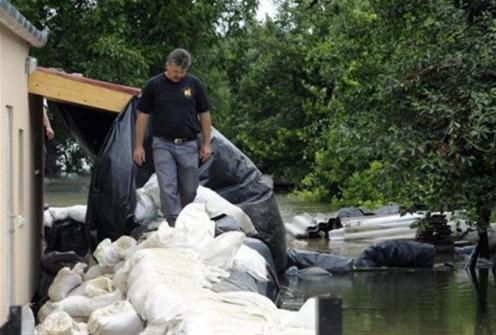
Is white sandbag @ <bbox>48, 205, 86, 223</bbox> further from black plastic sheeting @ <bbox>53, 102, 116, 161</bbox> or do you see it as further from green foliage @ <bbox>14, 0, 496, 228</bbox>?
green foliage @ <bbox>14, 0, 496, 228</bbox>

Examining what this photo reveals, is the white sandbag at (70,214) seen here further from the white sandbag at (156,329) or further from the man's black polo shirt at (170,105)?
the white sandbag at (156,329)

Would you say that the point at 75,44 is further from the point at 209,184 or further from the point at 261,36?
the point at 261,36

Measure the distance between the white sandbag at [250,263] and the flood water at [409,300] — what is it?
2.18 feet

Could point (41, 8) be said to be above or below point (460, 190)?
above

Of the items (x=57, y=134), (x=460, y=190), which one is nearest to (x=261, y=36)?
(x=57, y=134)

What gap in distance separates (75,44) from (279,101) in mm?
16461

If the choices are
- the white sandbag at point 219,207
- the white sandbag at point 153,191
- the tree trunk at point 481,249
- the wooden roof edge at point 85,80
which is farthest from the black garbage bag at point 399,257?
the wooden roof edge at point 85,80

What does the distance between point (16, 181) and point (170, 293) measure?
9.27ft

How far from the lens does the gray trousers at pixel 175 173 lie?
10.7 meters

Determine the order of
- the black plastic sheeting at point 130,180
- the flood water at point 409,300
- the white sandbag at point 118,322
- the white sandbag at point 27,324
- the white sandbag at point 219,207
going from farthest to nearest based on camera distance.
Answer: the black plastic sheeting at point 130,180 → the white sandbag at point 219,207 → the flood water at point 409,300 → the white sandbag at point 118,322 → the white sandbag at point 27,324

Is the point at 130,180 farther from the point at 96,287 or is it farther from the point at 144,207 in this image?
the point at 96,287

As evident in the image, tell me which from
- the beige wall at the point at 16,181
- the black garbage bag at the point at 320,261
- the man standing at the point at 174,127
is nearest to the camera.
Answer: the beige wall at the point at 16,181

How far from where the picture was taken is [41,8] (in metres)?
20.7

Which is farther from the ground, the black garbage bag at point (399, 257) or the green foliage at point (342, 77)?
the green foliage at point (342, 77)
